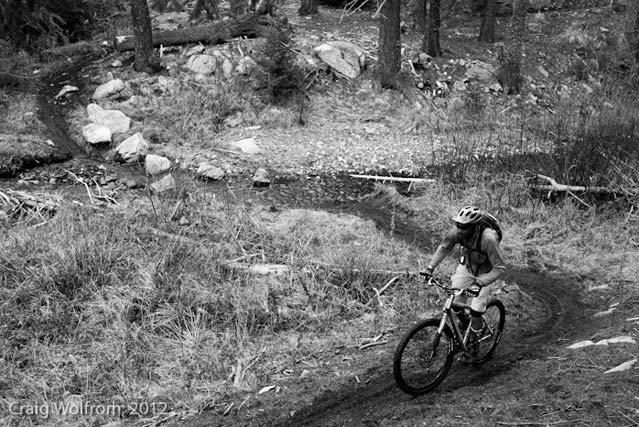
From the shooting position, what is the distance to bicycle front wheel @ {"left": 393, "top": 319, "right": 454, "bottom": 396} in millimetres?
4812

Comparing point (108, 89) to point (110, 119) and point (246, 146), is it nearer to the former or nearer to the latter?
point (110, 119)

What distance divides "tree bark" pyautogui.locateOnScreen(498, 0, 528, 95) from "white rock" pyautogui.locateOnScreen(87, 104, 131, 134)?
10530 mm

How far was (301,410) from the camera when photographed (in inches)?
200

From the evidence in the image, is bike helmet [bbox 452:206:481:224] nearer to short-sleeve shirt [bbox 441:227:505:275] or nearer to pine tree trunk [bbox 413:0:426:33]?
short-sleeve shirt [bbox 441:227:505:275]

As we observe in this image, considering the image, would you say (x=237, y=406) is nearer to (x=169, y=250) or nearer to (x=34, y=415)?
(x=34, y=415)

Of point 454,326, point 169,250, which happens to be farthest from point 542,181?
point 169,250

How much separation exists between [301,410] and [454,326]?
1.65 meters

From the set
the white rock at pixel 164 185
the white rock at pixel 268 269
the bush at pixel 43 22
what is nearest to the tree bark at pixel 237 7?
the bush at pixel 43 22

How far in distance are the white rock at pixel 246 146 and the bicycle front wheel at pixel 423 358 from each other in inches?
305

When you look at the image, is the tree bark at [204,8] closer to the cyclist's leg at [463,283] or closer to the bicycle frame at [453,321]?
the cyclist's leg at [463,283]

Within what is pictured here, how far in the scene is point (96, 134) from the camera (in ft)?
38.6

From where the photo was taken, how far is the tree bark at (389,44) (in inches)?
573

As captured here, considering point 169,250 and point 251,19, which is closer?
point 169,250

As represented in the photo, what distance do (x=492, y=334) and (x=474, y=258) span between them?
3.25 feet
